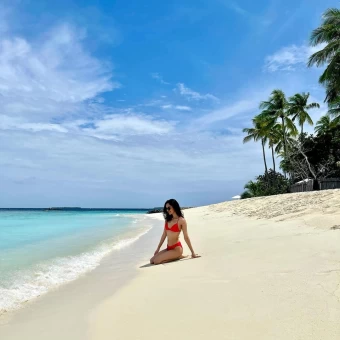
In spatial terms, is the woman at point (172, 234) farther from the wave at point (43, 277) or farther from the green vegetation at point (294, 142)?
the green vegetation at point (294, 142)

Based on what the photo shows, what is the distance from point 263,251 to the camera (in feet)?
19.6

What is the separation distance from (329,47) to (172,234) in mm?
19126

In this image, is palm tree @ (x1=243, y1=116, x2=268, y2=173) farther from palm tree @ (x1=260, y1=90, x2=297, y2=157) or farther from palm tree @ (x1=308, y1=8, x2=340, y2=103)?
palm tree @ (x1=308, y1=8, x2=340, y2=103)

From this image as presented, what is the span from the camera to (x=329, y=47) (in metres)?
20.5

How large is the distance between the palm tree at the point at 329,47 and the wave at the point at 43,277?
18831 mm

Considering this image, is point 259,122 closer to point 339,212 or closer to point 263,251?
point 339,212

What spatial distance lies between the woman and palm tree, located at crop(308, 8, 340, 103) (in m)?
18.2

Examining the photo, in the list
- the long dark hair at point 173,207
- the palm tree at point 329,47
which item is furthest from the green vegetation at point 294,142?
the long dark hair at point 173,207

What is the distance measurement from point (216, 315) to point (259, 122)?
4134 centimetres

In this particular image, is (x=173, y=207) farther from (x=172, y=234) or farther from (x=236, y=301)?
(x=236, y=301)

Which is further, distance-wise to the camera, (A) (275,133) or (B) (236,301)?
(A) (275,133)

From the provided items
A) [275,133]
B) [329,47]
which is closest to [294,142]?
[275,133]

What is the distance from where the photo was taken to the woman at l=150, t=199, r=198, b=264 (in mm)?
6520

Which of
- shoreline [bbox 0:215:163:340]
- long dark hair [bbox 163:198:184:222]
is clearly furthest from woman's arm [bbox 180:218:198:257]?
shoreline [bbox 0:215:163:340]
